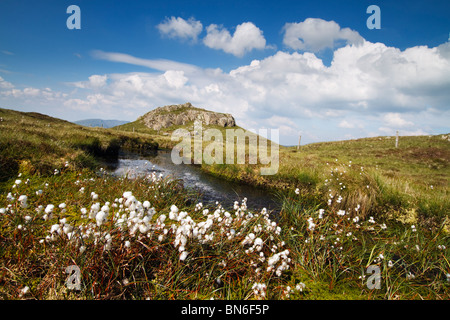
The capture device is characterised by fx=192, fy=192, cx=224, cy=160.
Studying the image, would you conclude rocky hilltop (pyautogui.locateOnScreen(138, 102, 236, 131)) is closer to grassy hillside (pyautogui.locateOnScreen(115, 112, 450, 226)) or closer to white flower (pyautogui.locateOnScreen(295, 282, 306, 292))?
grassy hillside (pyautogui.locateOnScreen(115, 112, 450, 226))

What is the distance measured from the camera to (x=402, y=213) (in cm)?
1036

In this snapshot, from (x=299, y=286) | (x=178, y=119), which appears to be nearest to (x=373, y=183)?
(x=299, y=286)

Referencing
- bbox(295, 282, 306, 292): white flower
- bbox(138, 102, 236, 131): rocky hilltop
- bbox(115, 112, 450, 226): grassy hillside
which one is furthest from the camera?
bbox(138, 102, 236, 131): rocky hilltop

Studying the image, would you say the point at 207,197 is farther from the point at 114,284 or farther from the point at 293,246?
the point at 114,284

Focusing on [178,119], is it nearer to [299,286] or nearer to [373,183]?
[373,183]

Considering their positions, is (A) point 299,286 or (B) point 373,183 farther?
(B) point 373,183

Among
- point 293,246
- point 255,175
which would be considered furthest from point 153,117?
point 293,246

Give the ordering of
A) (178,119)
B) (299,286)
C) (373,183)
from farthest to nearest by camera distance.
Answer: (178,119) → (373,183) → (299,286)

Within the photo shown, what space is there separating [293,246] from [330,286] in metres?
1.44

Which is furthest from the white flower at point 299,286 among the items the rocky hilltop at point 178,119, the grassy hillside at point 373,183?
the rocky hilltop at point 178,119

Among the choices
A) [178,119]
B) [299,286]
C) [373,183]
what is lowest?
[299,286]

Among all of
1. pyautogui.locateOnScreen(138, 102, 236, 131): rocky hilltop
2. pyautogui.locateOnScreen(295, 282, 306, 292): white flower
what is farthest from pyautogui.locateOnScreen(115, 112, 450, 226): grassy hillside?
pyautogui.locateOnScreen(138, 102, 236, 131): rocky hilltop
